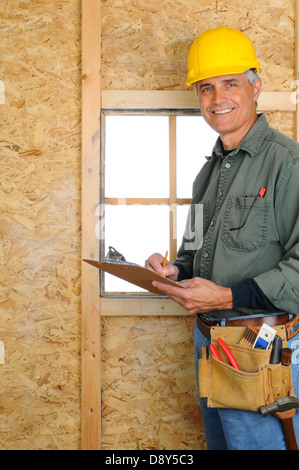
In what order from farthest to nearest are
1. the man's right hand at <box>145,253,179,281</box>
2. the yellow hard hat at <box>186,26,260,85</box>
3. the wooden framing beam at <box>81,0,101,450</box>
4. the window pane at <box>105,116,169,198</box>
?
the window pane at <box>105,116,169,198</box> → the wooden framing beam at <box>81,0,101,450</box> → the man's right hand at <box>145,253,179,281</box> → the yellow hard hat at <box>186,26,260,85</box>

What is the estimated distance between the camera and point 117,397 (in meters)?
2.26

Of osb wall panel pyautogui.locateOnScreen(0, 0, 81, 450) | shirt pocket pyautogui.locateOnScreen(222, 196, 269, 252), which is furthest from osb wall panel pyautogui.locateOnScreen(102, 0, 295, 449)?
shirt pocket pyautogui.locateOnScreen(222, 196, 269, 252)

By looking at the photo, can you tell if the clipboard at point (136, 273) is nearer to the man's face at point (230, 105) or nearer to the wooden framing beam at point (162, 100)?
the man's face at point (230, 105)

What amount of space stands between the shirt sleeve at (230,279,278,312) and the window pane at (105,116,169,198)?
1034mm

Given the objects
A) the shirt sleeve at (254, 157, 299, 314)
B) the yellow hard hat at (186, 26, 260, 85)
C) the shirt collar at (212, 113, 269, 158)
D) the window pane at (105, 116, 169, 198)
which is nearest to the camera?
the shirt sleeve at (254, 157, 299, 314)

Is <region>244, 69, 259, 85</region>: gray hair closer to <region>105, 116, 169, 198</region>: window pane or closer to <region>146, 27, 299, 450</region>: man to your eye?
<region>146, 27, 299, 450</region>: man

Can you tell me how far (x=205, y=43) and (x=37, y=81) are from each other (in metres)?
0.96

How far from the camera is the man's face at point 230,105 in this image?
5.41ft

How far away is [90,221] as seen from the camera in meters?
2.23

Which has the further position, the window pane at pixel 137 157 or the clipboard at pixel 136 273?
the window pane at pixel 137 157

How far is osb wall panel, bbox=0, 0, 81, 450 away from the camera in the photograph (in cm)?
226

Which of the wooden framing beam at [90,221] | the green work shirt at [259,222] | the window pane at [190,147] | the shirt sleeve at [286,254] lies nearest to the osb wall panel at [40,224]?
the wooden framing beam at [90,221]

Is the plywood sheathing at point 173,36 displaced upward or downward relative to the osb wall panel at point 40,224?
upward
